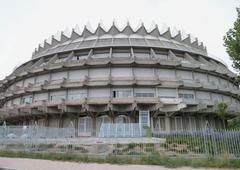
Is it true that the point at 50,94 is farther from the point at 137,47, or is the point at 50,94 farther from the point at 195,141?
the point at 195,141

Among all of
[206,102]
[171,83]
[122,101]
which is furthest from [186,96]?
[122,101]

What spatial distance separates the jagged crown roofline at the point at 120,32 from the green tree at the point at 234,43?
20.7 meters

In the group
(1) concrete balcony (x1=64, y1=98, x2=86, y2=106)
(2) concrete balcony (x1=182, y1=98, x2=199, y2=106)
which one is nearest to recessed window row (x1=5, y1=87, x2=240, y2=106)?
(2) concrete balcony (x1=182, y1=98, x2=199, y2=106)

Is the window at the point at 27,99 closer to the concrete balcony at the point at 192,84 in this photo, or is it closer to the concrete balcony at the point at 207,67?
the concrete balcony at the point at 192,84

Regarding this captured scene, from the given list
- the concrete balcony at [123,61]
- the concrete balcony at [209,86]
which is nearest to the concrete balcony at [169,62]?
the concrete balcony at [123,61]

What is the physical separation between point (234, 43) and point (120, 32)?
74.5 feet

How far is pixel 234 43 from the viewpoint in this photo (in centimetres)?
1472

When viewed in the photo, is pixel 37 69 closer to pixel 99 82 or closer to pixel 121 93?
pixel 99 82

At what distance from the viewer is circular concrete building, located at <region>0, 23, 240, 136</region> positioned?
25.3 meters

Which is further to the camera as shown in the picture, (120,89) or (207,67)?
(207,67)

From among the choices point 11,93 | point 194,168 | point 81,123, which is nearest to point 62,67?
point 81,123

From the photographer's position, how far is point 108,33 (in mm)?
35219

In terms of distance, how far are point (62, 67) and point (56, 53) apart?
5117 mm

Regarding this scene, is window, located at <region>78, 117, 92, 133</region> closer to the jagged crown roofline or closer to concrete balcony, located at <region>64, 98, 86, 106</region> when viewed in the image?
concrete balcony, located at <region>64, 98, 86, 106</region>
